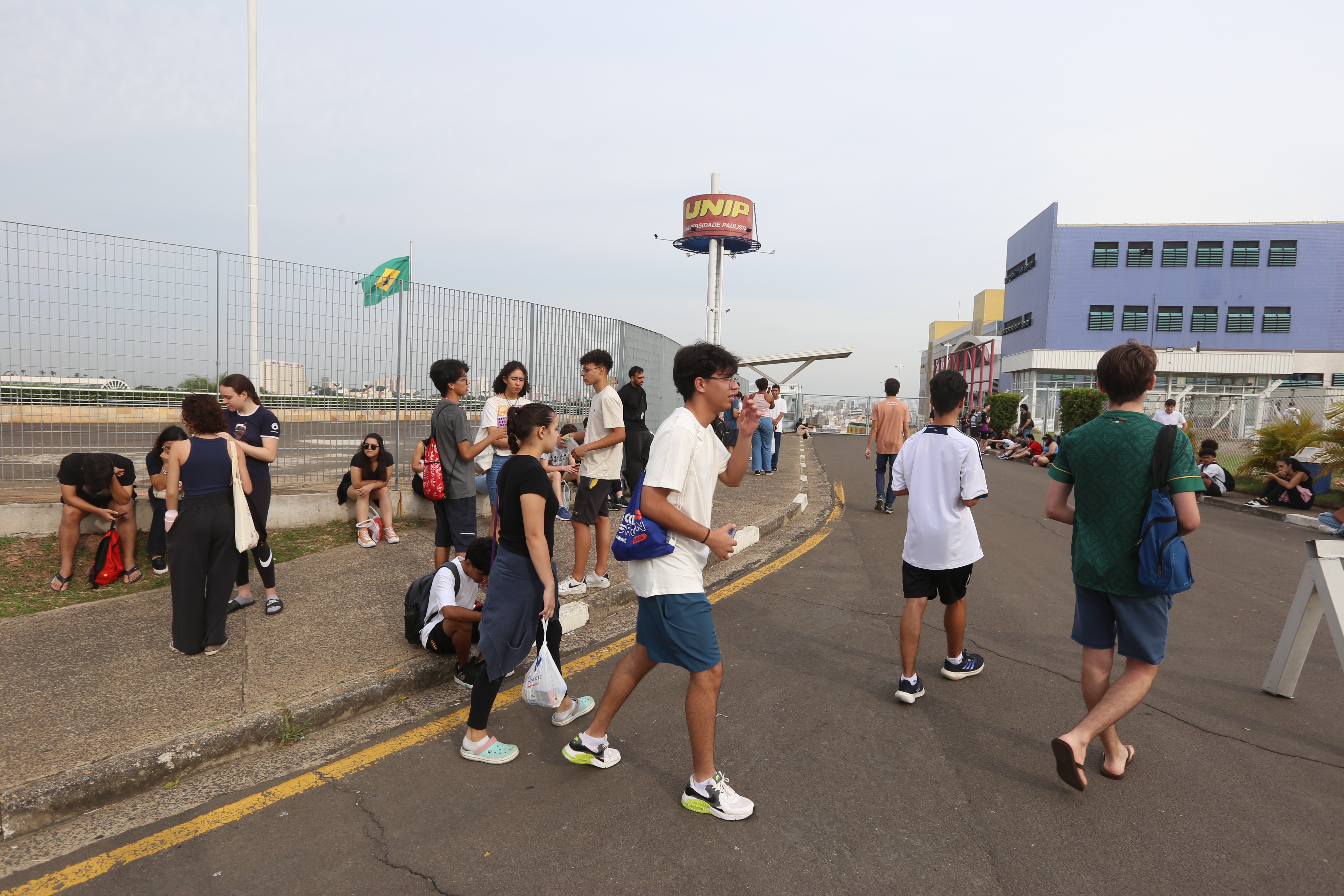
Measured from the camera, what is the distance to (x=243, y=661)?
420 centimetres

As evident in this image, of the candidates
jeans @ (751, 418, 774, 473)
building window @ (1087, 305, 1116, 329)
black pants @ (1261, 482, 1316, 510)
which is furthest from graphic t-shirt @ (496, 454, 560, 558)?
building window @ (1087, 305, 1116, 329)

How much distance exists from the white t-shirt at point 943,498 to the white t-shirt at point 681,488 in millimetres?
1562

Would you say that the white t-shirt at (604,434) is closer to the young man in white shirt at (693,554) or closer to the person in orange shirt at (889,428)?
the young man in white shirt at (693,554)

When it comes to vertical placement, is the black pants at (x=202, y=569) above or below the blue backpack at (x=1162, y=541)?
below

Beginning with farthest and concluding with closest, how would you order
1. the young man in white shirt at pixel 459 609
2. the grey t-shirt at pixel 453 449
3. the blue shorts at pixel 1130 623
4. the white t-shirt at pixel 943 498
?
the grey t-shirt at pixel 453 449 < the young man in white shirt at pixel 459 609 < the white t-shirt at pixel 943 498 < the blue shorts at pixel 1130 623

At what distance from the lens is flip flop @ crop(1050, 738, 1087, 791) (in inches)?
119

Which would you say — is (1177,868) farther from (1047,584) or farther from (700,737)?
(1047,584)

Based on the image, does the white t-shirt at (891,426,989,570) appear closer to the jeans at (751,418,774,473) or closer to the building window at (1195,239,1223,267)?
the jeans at (751,418,774,473)

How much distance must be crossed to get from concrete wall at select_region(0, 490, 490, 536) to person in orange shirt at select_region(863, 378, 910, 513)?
5.45 metres

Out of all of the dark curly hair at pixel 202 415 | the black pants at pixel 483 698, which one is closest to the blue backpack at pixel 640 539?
the black pants at pixel 483 698

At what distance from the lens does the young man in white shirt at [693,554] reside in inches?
112

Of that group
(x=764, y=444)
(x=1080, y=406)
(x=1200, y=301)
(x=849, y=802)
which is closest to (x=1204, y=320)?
(x=1200, y=301)

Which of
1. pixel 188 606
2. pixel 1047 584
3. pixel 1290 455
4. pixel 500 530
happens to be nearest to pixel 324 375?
pixel 188 606

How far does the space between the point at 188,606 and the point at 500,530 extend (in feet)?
7.17
